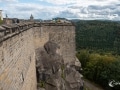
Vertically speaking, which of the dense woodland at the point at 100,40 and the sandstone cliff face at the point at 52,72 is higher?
the sandstone cliff face at the point at 52,72

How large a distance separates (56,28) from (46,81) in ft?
29.8

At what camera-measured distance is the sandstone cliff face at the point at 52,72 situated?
63.9ft

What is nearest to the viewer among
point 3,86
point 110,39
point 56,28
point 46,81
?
point 3,86

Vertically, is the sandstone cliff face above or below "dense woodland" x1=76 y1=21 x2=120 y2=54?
above

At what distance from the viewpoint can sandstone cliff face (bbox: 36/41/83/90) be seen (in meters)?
19.5

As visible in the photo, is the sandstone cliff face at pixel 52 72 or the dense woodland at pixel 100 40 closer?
the sandstone cliff face at pixel 52 72

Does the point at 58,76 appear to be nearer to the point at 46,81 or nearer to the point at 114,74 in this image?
the point at 46,81

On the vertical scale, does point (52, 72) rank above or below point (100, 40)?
above

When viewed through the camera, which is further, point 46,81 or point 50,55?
point 50,55

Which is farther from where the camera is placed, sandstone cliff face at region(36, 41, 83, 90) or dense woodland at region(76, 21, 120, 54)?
dense woodland at region(76, 21, 120, 54)

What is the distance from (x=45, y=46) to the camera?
77.4 feet

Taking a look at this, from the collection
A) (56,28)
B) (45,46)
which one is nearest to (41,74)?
(45,46)

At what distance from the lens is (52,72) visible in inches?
811

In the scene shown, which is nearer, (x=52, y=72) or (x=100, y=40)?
(x=52, y=72)
